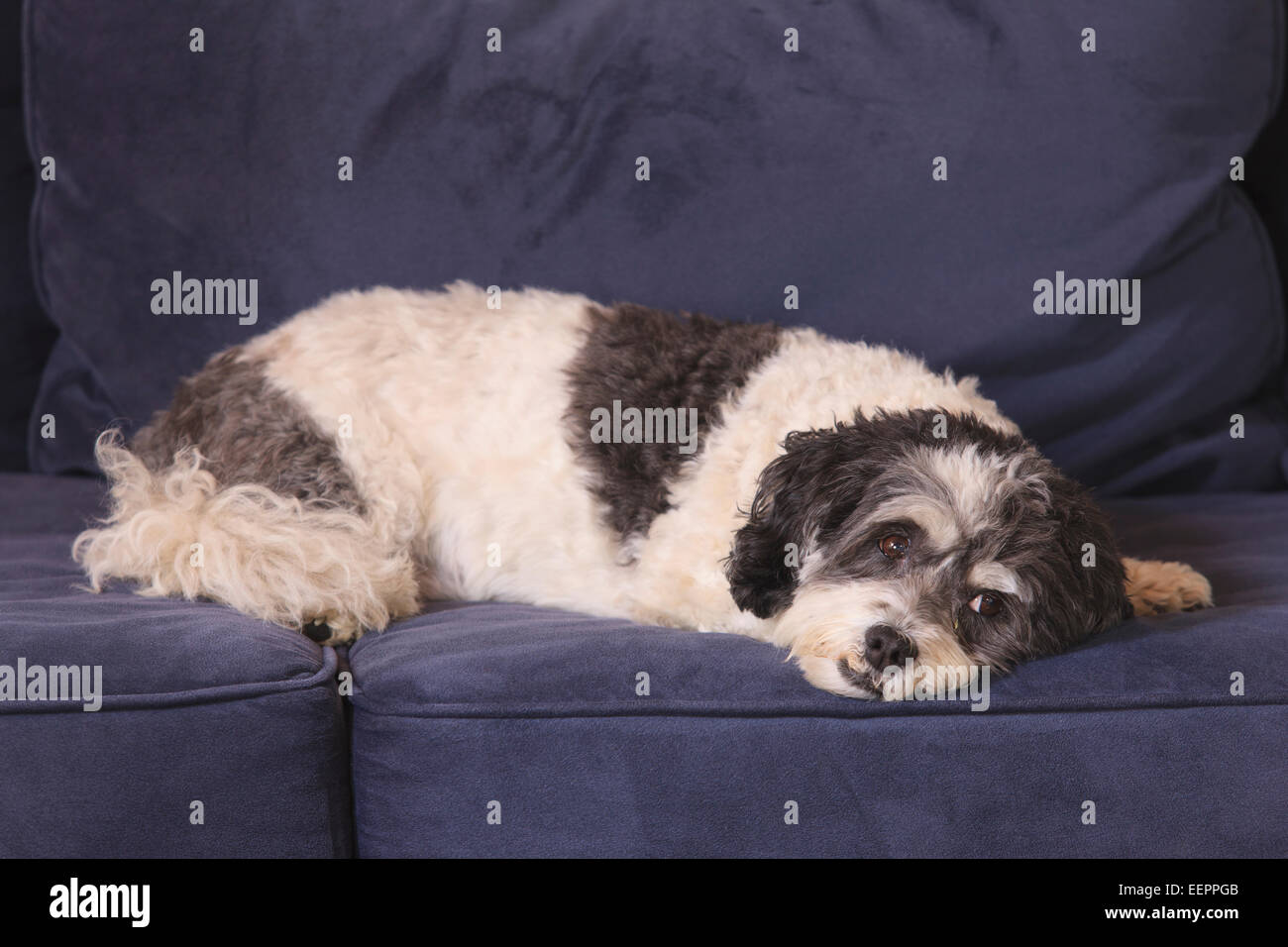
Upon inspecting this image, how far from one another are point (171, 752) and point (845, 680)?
Result: 115 cm

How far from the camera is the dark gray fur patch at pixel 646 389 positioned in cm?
278

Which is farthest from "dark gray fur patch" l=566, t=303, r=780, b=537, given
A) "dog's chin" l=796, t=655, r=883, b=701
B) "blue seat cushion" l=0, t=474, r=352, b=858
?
"blue seat cushion" l=0, t=474, r=352, b=858

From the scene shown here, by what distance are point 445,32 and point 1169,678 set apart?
255 centimetres

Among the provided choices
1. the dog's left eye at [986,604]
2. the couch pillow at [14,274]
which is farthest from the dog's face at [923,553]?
the couch pillow at [14,274]

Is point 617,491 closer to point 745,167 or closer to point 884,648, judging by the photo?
point 884,648

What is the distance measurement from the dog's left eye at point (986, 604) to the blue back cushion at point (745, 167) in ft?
4.06

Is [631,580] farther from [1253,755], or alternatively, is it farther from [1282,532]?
[1282,532]

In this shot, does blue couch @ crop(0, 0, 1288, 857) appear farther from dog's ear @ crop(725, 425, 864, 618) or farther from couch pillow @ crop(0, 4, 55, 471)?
dog's ear @ crop(725, 425, 864, 618)

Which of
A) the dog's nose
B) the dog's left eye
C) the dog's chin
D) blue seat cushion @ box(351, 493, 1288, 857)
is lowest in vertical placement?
blue seat cushion @ box(351, 493, 1288, 857)

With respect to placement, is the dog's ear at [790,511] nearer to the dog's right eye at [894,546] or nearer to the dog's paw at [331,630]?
the dog's right eye at [894,546]

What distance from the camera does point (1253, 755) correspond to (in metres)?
2.11

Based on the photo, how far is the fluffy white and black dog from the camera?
7.39 feet

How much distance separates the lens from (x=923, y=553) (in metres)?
2.28

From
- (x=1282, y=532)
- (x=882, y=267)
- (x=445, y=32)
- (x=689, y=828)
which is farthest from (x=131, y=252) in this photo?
(x=1282, y=532)
